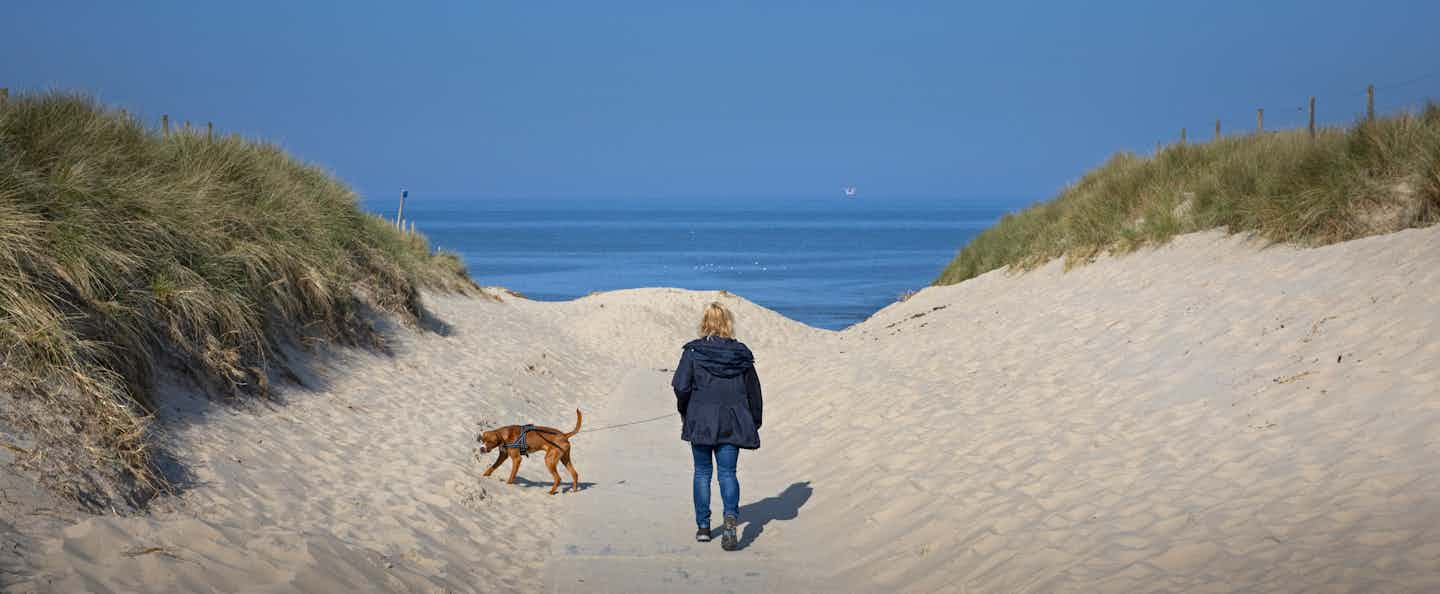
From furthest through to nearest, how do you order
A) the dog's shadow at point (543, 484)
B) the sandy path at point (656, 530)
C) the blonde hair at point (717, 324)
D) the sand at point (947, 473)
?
the dog's shadow at point (543, 484) < the blonde hair at point (717, 324) < the sandy path at point (656, 530) < the sand at point (947, 473)

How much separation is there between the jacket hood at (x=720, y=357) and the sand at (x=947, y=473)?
3.88 ft

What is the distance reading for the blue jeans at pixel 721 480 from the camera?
7312mm

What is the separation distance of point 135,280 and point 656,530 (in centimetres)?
445

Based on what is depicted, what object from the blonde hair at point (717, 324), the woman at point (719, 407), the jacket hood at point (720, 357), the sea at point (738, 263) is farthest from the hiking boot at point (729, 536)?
the sea at point (738, 263)

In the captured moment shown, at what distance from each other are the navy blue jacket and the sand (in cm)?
78

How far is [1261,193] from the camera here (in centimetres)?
1430

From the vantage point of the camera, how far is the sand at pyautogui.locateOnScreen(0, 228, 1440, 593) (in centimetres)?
539

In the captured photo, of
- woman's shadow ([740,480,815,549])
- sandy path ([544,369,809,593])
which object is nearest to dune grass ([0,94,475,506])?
sandy path ([544,369,809,593])

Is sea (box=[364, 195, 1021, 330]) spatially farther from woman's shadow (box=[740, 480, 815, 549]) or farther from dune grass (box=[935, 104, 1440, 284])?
woman's shadow (box=[740, 480, 815, 549])

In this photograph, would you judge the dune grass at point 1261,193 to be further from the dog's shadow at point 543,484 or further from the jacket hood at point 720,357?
the dog's shadow at point 543,484

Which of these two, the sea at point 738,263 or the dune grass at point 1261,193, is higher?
the sea at point 738,263

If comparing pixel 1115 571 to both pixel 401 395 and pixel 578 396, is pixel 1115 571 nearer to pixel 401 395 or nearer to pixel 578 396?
pixel 401 395

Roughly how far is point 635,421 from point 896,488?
592 centimetres

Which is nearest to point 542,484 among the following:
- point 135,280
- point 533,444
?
point 533,444
